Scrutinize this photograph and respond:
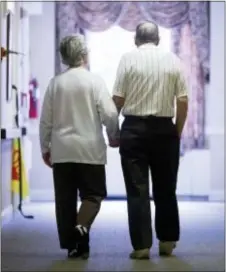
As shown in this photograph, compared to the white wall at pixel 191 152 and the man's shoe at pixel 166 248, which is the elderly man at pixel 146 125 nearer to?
the man's shoe at pixel 166 248

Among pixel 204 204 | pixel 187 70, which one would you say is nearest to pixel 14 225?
pixel 204 204

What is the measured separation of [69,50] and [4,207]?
1828mm

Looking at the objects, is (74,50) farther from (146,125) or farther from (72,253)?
(72,253)

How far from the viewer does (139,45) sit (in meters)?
3.22

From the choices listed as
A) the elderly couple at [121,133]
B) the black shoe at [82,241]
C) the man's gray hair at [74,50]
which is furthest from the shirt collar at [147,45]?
the black shoe at [82,241]

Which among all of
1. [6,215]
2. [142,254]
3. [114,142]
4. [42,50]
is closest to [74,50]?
[114,142]

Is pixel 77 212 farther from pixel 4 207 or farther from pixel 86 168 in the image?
pixel 4 207

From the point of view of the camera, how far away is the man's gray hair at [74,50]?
3168mm

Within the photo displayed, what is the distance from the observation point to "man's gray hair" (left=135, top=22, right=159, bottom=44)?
318cm

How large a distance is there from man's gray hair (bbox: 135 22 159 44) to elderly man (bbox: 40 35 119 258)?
0.30m

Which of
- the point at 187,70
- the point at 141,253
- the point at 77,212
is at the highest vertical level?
the point at 187,70

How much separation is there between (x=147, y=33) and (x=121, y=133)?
21.5 inches

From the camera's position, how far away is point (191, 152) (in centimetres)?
645

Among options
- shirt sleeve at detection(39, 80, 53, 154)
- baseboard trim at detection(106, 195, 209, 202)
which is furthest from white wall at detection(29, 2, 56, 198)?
A: shirt sleeve at detection(39, 80, 53, 154)
